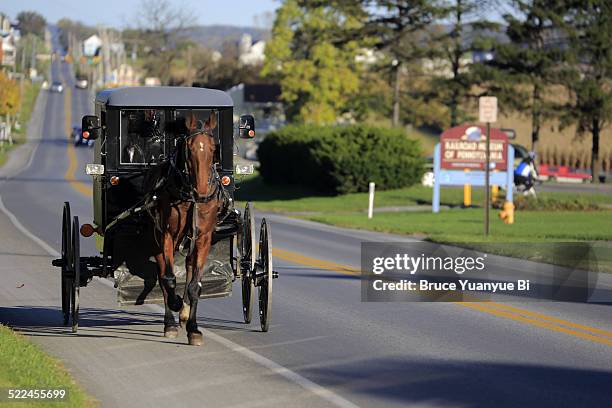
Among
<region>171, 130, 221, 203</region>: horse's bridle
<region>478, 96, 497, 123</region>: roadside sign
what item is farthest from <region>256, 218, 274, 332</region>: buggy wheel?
<region>478, 96, 497, 123</region>: roadside sign

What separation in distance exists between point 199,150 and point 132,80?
6884 inches

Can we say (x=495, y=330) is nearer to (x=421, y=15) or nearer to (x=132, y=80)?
(x=421, y=15)

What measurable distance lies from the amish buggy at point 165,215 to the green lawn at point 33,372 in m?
1.15

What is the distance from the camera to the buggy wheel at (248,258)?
41.1 feet

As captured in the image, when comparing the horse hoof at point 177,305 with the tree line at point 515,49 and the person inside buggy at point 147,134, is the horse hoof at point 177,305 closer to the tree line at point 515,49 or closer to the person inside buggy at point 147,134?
the person inside buggy at point 147,134

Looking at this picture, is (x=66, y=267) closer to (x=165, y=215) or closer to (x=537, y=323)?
(x=165, y=215)

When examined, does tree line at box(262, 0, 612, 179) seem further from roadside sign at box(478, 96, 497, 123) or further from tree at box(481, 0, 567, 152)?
roadside sign at box(478, 96, 497, 123)

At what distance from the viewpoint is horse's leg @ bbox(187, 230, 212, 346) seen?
1148cm

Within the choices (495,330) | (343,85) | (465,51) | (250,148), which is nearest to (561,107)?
(465,51)

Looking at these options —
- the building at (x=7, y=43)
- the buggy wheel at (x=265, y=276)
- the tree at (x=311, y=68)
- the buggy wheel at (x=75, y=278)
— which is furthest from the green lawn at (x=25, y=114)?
the buggy wheel at (x=265, y=276)

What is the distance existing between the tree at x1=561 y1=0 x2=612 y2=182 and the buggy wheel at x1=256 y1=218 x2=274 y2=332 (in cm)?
5050

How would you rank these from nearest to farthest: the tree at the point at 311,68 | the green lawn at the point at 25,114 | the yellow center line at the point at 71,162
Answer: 1. the yellow center line at the point at 71,162
2. the tree at the point at 311,68
3. the green lawn at the point at 25,114

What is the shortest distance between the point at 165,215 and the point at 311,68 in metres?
70.1

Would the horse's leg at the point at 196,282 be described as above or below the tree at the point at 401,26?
below
